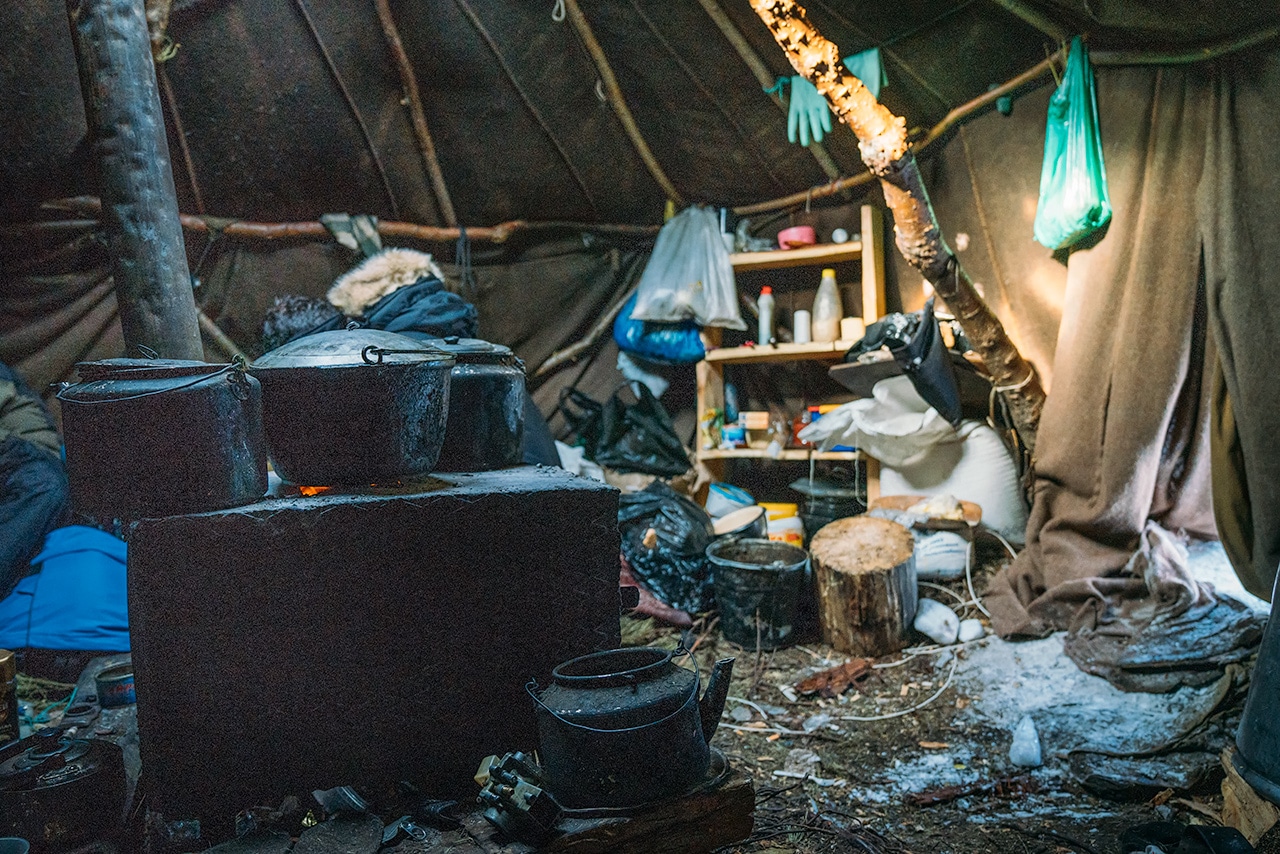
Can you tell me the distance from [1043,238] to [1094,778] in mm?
1888

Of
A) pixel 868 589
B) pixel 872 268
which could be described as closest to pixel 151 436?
pixel 868 589

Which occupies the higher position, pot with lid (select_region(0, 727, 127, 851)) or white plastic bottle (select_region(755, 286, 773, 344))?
white plastic bottle (select_region(755, 286, 773, 344))

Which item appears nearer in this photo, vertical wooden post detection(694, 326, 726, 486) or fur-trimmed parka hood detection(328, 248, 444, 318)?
fur-trimmed parka hood detection(328, 248, 444, 318)

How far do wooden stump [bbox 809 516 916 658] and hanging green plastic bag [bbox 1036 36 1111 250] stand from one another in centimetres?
134

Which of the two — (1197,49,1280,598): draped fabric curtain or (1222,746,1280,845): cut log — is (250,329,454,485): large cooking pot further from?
(1197,49,1280,598): draped fabric curtain

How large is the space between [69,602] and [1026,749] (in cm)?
311

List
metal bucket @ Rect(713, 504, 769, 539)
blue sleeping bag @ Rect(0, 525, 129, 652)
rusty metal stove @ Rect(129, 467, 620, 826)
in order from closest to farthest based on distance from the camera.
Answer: rusty metal stove @ Rect(129, 467, 620, 826) → blue sleeping bag @ Rect(0, 525, 129, 652) → metal bucket @ Rect(713, 504, 769, 539)

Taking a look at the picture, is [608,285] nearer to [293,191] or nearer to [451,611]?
[293,191]

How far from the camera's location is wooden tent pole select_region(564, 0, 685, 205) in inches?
139

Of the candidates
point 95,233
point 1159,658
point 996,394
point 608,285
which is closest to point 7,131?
point 95,233

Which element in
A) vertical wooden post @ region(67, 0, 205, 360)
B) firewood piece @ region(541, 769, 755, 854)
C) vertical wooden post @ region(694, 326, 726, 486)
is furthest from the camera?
vertical wooden post @ region(694, 326, 726, 486)

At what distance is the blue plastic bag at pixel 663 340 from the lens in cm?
420

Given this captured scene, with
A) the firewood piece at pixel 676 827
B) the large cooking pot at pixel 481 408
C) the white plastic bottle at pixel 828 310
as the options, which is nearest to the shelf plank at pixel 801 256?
the white plastic bottle at pixel 828 310

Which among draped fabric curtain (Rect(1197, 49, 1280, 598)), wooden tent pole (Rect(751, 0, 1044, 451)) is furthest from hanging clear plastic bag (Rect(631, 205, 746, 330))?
draped fabric curtain (Rect(1197, 49, 1280, 598))
